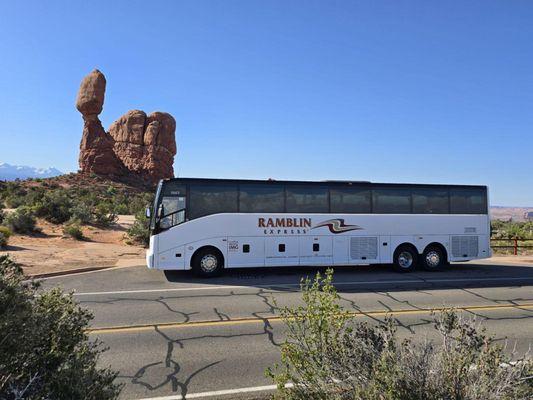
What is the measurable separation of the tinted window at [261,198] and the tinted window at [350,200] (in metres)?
2.07

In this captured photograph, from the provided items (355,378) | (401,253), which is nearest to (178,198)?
(401,253)

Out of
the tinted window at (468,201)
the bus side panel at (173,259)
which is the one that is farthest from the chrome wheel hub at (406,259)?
the bus side panel at (173,259)

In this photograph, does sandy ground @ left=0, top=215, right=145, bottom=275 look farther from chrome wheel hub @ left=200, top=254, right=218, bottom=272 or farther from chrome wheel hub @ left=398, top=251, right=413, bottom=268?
chrome wheel hub @ left=398, top=251, right=413, bottom=268

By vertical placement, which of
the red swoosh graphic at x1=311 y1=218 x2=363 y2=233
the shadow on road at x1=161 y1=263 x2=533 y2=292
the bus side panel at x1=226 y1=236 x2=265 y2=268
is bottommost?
the shadow on road at x1=161 y1=263 x2=533 y2=292

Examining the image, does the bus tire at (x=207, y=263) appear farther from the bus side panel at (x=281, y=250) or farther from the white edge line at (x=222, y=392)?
the white edge line at (x=222, y=392)

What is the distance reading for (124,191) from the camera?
65.4 metres

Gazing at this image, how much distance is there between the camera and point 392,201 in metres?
15.1

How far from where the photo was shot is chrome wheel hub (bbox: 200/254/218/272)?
43.3 feet

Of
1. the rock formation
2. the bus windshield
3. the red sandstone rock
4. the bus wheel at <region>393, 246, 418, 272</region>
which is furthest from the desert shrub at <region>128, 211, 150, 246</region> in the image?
the red sandstone rock

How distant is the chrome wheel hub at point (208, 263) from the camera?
519 inches

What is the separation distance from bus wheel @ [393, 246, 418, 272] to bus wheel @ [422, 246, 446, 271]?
0.39 meters

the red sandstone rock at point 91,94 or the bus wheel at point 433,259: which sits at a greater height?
the red sandstone rock at point 91,94

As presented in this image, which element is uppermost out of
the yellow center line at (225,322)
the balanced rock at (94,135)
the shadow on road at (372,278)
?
the balanced rock at (94,135)

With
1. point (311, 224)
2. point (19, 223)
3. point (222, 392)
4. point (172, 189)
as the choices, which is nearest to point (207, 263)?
point (172, 189)
